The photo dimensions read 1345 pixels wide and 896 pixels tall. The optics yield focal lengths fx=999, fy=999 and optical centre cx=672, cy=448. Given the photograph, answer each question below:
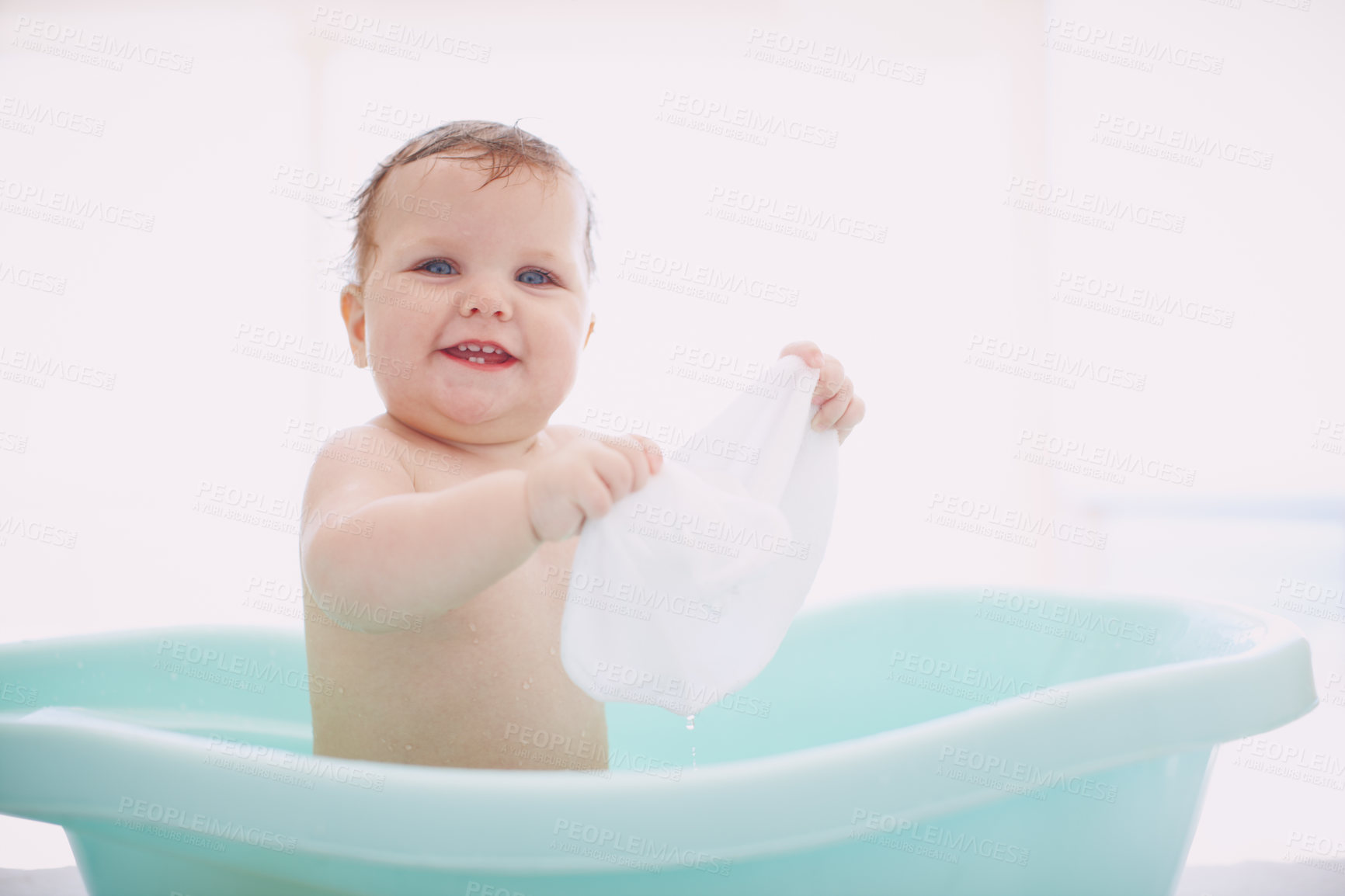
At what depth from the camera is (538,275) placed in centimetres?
99

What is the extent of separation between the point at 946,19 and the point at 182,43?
2.54m

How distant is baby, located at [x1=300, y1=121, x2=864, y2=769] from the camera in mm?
872

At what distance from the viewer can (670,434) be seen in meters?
2.68

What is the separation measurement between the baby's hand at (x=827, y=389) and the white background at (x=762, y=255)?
1996 mm

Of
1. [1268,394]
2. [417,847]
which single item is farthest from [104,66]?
[1268,394]

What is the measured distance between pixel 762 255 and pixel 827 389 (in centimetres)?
226

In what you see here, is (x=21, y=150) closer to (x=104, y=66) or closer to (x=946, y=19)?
(x=104, y=66)

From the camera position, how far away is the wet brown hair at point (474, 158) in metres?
0.99

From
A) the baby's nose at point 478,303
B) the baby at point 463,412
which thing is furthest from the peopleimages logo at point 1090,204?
the baby's nose at point 478,303

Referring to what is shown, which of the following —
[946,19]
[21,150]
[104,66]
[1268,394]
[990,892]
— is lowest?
[1268,394]

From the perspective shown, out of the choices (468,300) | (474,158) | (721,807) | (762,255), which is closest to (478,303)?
(468,300)

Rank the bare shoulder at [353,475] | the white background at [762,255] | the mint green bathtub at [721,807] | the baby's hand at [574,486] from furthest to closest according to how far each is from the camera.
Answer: the white background at [762,255] < the bare shoulder at [353,475] < the baby's hand at [574,486] < the mint green bathtub at [721,807]

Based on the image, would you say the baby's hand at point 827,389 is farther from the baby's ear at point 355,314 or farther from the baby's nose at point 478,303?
the baby's ear at point 355,314

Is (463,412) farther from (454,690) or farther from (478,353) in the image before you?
(454,690)
